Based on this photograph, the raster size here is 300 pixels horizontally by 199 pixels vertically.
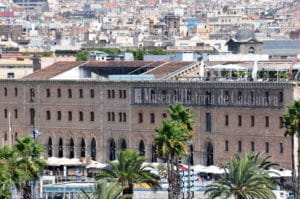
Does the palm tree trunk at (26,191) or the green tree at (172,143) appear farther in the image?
the green tree at (172,143)

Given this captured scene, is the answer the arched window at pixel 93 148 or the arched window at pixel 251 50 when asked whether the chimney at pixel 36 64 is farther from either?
the arched window at pixel 251 50

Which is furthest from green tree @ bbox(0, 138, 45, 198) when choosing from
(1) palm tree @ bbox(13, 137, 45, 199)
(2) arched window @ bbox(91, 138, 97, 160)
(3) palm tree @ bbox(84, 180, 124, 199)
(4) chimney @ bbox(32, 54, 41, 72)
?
(4) chimney @ bbox(32, 54, 41, 72)

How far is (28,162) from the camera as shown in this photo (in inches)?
2751

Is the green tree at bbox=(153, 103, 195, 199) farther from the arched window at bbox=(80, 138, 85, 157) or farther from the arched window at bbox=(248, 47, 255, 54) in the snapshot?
the arched window at bbox=(248, 47, 255, 54)

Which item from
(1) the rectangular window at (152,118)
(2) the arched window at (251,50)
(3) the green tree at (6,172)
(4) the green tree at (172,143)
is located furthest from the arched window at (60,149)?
(3) the green tree at (6,172)

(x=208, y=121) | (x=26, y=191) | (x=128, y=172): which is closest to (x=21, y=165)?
(x=26, y=191)

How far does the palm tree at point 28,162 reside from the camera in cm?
6919

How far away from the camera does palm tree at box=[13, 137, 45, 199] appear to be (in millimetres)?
69188

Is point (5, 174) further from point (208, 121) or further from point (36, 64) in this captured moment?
point (36, 64)

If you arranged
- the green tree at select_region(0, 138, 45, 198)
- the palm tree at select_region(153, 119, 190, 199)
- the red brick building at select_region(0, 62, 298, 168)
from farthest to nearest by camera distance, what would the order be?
the red brick building at select_region(0, 62, 298, 168) < the palm tree at select_region(153, 119, 190, 199) < the green tree at select_region(0, 138, 45, 198)

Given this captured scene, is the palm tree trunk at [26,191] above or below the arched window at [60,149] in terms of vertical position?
above

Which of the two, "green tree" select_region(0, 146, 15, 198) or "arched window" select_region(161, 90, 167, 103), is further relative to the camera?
"arched window" select_region(161, 90, 167, 103)

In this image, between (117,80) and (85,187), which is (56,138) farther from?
(85,187)

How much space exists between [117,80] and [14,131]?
28.2 feet
